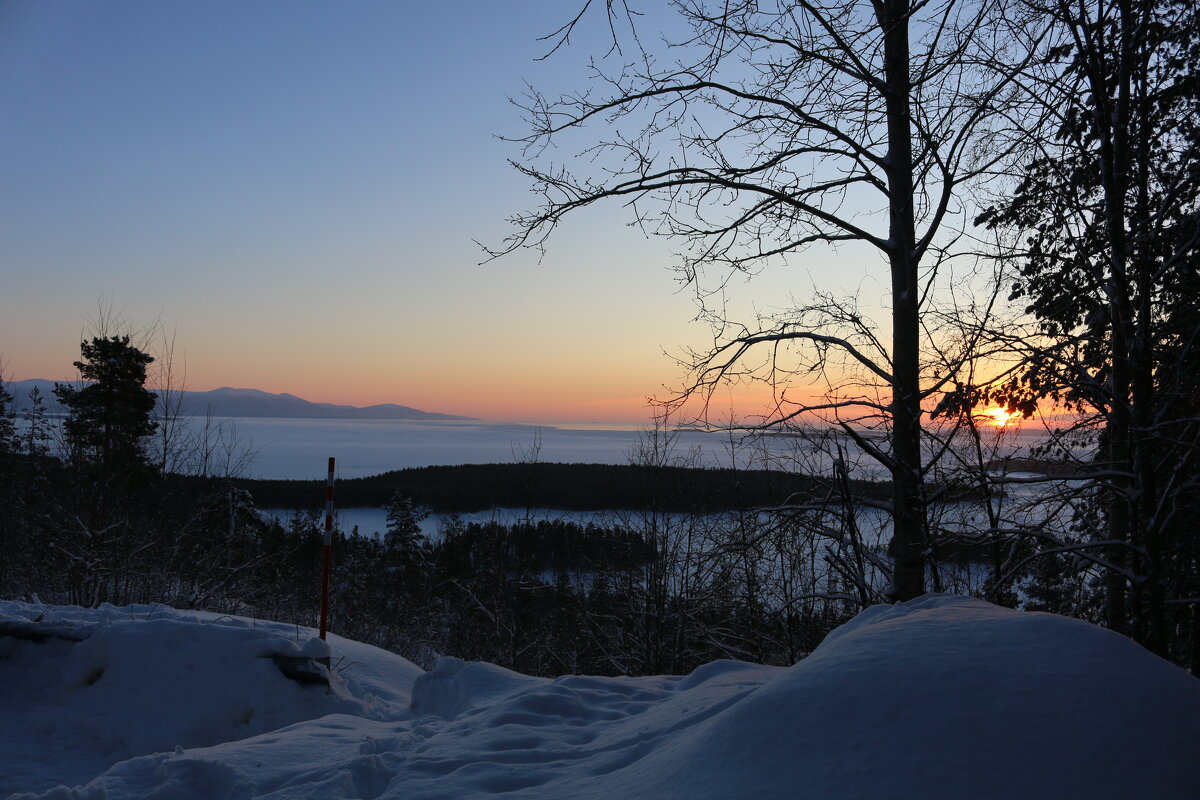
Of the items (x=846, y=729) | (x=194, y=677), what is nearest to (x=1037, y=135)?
(x=846, y=729)

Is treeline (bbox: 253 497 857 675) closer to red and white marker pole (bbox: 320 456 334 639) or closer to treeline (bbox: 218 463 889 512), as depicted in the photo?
treeline (bbox: 218 463 889 512)

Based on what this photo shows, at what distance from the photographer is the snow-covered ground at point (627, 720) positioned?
233cm

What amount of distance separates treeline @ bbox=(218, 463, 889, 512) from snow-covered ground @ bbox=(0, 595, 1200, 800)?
3713 mm

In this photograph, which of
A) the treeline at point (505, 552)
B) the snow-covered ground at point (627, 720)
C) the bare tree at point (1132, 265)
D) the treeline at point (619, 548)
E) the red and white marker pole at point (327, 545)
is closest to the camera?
the snow-covered ground at point (627, 720)

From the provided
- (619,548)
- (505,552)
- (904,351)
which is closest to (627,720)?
(904,351)

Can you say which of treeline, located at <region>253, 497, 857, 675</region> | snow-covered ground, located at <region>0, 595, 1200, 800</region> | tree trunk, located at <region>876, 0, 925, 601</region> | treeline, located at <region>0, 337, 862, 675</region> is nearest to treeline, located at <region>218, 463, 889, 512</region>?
treeline, located at <region>0, 337, 862, 675</region>

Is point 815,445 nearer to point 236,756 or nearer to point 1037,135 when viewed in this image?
point 1037,135

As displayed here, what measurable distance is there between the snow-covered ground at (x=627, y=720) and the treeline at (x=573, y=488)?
12.2ft

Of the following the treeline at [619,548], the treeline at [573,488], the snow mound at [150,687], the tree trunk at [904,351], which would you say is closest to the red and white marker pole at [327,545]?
the snow mound at [150,687]

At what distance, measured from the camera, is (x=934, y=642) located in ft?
9.81

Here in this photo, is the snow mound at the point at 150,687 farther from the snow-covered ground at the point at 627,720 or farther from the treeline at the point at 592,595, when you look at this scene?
the treeline at the point at 592,595

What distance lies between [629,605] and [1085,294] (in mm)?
15129

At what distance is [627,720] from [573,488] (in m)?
28.1

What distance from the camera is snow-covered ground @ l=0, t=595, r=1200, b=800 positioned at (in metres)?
2.33
